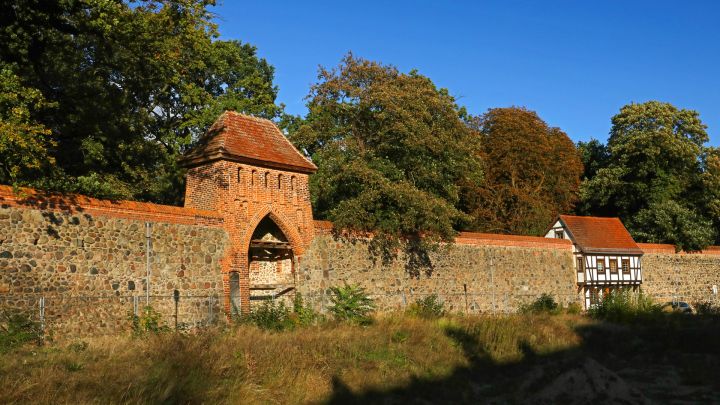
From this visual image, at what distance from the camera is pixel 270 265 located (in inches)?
960

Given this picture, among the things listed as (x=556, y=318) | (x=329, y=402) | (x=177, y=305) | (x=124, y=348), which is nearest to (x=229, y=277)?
(x=177, y=305)

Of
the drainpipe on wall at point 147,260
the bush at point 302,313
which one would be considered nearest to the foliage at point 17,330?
the drainpipe on wall at point 147,260

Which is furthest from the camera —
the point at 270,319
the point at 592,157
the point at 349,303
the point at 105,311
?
the point at 592,157

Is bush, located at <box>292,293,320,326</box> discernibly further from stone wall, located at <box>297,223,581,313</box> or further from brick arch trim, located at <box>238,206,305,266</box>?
brick arch trim, located at <box>238,206,305,266</box>

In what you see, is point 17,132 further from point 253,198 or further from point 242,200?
point 253,198

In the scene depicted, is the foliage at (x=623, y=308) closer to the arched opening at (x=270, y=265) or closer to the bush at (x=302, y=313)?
the bush at (x=302, y=313)

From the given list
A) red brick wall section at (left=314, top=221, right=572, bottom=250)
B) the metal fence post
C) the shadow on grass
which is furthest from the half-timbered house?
the metal fence post

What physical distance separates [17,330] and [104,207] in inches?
155

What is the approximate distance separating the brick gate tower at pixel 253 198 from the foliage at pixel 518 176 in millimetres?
19837

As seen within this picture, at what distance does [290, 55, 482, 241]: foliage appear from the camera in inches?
1002

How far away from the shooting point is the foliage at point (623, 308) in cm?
2456

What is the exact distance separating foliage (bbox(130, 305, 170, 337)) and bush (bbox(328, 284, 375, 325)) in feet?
19.5

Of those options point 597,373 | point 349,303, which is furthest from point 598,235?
point 597,373

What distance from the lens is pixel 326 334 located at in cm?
1756
